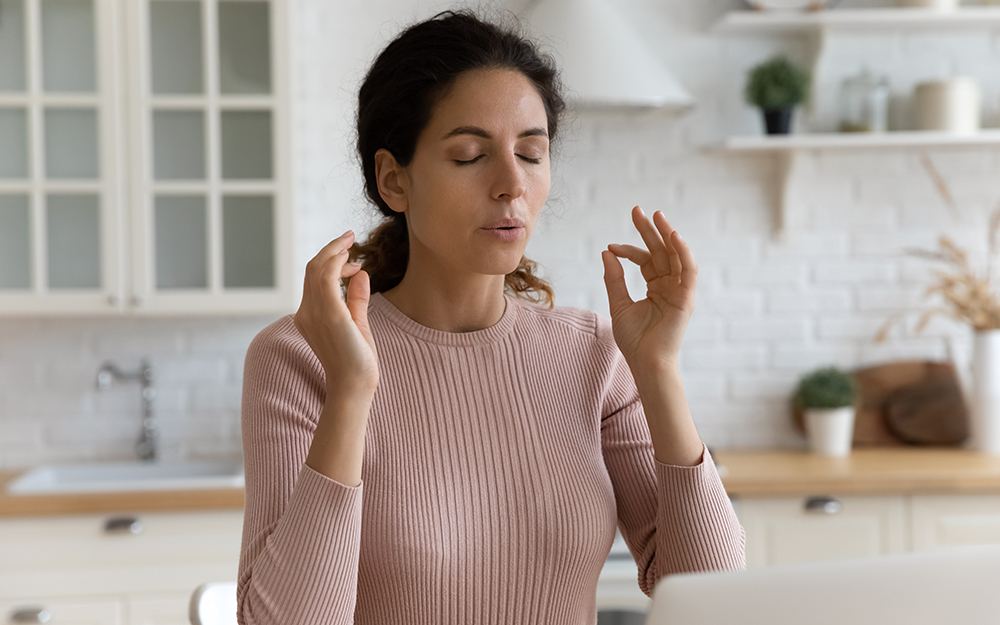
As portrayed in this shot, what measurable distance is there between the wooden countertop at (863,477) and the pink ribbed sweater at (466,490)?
1.21 metres

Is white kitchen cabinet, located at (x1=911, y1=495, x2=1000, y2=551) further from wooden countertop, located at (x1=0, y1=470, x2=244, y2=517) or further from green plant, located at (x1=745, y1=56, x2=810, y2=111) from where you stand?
wooden countertop, located at (x1=0, y1=470, x2=244, y2=517)

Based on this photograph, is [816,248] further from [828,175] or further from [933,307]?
[933,307]

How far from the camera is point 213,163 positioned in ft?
7.97

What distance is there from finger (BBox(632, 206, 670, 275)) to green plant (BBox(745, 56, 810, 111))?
1697mm

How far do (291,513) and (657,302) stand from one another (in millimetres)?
532

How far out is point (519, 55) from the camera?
1161 mm

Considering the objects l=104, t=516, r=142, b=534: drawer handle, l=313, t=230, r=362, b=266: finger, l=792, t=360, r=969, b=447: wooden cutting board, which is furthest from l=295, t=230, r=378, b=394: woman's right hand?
l=792, t=360, r=969, b=447: wooden cutting board

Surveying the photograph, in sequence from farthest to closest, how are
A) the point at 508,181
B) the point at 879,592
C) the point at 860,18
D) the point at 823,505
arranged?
the point at 860,18 → the point at 823,505 → the point at 508,181 → the point at 879,592

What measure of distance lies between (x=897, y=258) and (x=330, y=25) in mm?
1978

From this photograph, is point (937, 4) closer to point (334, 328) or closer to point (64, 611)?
point (334, 328)

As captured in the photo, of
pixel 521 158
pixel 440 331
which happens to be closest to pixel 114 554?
pixel 440 331

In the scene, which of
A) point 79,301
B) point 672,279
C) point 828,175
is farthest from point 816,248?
point 79,301

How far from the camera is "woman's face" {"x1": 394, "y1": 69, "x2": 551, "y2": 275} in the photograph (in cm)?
106

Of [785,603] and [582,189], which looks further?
[582,189]
